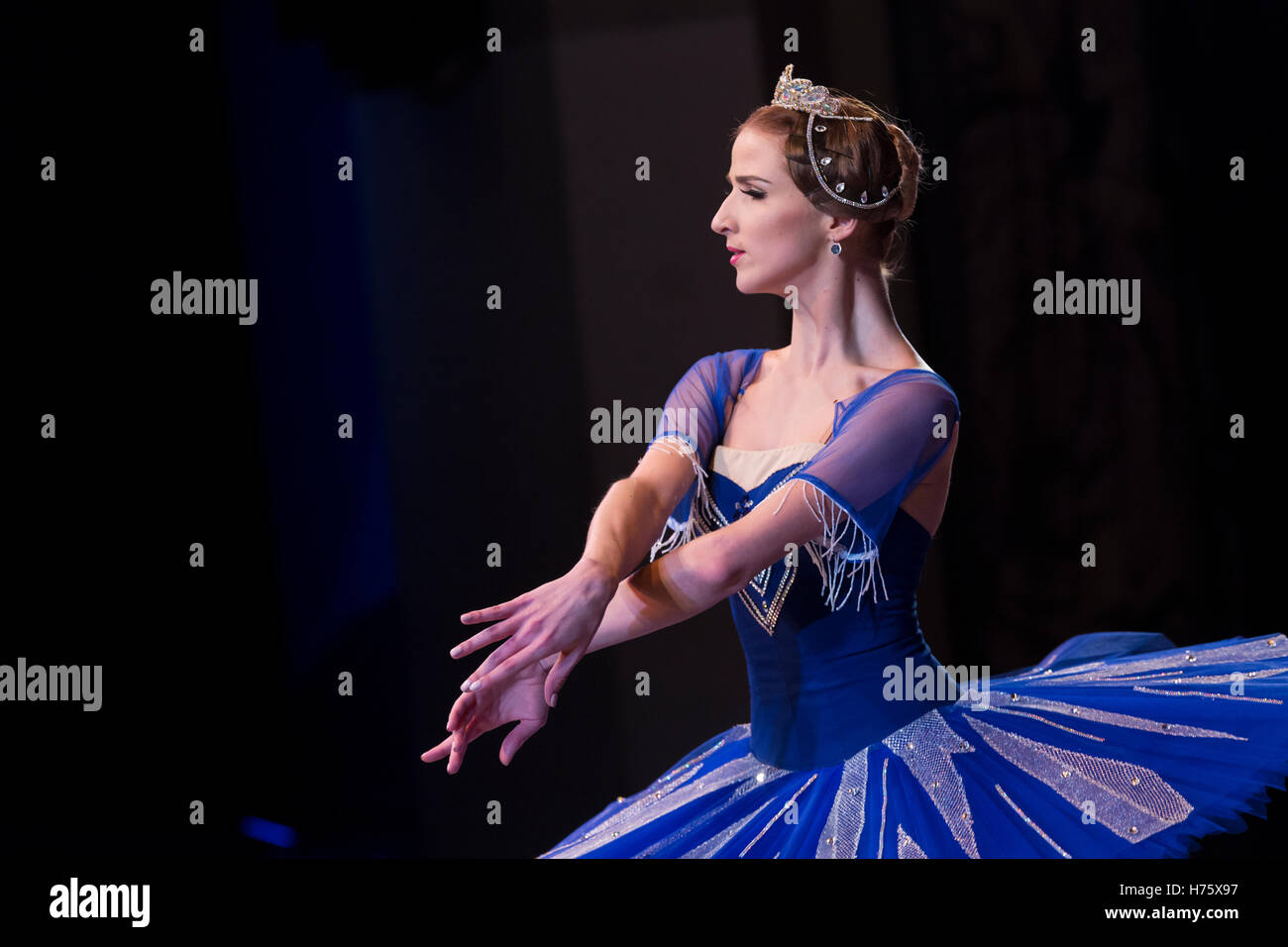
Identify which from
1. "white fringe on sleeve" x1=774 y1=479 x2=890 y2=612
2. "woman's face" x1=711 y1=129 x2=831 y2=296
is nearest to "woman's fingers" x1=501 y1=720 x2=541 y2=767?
"white fringe on sleeve" x1=774 y1=479 x2=890 y2=612

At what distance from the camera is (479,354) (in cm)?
252

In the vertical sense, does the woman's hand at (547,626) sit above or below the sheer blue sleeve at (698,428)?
below

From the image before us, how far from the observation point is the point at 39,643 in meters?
2.61

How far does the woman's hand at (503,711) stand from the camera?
1.70 metres

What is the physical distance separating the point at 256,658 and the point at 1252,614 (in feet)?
6.33

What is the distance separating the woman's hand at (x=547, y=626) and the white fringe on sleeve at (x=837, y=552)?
28 centimetres

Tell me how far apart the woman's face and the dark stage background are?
1.72ft

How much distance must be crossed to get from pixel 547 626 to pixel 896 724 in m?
0.53

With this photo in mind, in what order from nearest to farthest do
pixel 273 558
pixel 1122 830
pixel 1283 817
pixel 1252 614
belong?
pixel 1122 830
pixel 1283 817
pixel 1252 614
pixel 273 558

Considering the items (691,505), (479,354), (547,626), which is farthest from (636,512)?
(479,354)

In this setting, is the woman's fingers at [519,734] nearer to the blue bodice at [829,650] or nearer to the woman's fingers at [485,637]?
the woman's fingers at [485,637]

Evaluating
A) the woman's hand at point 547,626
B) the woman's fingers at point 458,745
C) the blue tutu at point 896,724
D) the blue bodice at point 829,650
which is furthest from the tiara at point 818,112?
the woman's fingers at point 458,745

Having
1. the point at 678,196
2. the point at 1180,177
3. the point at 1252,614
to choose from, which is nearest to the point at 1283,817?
the point at 1252,614
